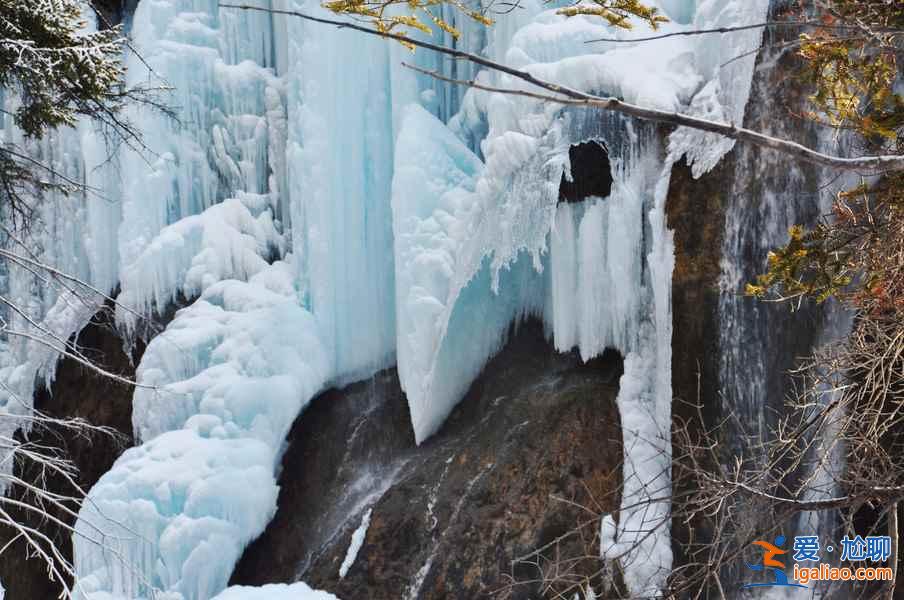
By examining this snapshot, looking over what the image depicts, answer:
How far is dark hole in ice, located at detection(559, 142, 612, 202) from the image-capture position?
263 inches

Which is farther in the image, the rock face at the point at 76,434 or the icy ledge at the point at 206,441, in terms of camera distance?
the rock face at the point at 76,434

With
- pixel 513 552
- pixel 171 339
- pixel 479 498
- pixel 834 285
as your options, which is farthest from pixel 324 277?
pixel 834 285

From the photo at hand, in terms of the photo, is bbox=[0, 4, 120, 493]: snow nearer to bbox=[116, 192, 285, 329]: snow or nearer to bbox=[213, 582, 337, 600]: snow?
bbox=[116, 192, 285, 329]: snow

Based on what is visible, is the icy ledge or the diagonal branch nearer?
the diagonal branch

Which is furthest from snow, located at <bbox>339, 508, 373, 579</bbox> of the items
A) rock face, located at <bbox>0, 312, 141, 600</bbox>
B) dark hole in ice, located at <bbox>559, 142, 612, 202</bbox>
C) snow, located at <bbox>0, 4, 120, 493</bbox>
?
snow, located at <bbox>0, 4, 120, 493</bbox>

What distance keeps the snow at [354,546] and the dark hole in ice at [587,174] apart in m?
2.88

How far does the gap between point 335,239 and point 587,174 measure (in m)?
2.37

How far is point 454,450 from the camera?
7.18 metres

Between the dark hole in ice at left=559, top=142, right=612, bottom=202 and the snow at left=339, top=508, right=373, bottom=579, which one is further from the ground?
the dark hole in ice at left=559, top=142, right=612, bottom=202

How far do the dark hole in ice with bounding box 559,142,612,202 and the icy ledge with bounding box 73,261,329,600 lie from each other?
261 centimetres

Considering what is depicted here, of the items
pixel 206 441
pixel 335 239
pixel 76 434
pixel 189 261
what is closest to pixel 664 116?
pixel 206 441

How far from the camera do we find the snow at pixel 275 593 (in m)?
6.64

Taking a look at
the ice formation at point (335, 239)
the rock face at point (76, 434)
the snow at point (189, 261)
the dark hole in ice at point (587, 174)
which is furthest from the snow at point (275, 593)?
the dark hole in ice at point (587, 174)

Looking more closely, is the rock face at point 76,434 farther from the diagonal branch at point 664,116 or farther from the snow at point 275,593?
the diagonal branch at point 664,116
